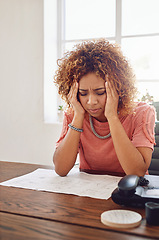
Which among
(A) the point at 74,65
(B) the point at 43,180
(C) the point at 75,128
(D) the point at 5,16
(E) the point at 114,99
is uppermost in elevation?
(D) the point at 5,16

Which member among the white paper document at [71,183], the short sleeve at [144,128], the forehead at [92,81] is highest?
the forehead at [92,81]

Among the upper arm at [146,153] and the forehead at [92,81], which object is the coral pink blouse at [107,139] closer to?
the upper arm at [146,153]

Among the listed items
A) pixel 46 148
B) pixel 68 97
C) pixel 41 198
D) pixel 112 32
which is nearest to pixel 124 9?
pixel 112 32

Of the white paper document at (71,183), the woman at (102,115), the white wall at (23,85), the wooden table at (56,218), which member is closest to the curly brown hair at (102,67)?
the woman at (102,115)

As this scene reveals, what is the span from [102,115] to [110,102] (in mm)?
172

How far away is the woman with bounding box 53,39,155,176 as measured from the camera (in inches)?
50.4

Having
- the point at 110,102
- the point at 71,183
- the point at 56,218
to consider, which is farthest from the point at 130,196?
the point at 110,102

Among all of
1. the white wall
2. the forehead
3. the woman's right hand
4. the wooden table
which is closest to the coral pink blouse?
the woman's right hand

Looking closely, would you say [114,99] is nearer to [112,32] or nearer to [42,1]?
[112,32]

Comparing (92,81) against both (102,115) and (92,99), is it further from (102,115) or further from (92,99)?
(102,115)

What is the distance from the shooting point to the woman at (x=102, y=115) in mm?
1279

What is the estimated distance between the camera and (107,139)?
1439 millimetres

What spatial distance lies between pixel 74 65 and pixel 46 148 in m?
2.03

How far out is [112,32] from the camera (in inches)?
126
